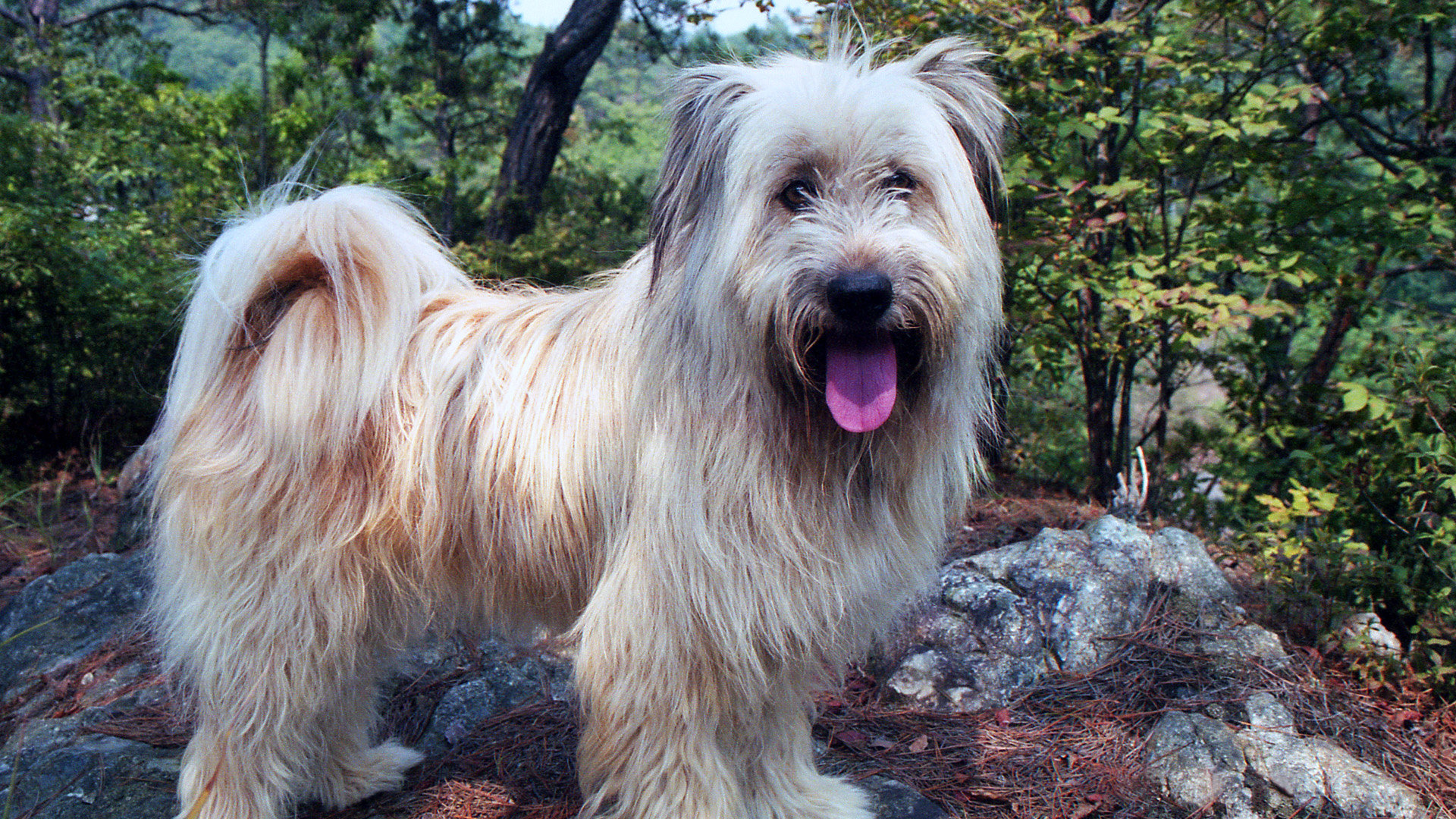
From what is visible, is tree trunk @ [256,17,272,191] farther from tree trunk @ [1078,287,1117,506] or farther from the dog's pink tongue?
the dog's pink tongue

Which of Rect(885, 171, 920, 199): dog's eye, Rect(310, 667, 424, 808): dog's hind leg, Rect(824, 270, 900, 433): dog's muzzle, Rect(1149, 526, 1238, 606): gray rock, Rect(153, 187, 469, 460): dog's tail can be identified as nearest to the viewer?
Rect(824, 270, 900, 433): dog's muzzle

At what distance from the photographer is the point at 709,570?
2.23 m

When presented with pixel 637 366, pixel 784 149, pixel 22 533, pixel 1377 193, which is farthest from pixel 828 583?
pixel 22 533

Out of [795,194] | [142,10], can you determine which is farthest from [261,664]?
[142,10]

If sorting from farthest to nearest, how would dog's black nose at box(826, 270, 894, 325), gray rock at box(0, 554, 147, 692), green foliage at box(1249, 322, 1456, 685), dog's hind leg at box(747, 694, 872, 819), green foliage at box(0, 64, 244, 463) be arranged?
green foliage at box(0, 64, 244, 463) → gray rock at box(0, 554, 147, 692) → green foliage at box(1249, 322, 1456, 685) → dog's hind leg at box(747, 694, 872, 819) → dog's black nose at box(826, 270, 894, 325)

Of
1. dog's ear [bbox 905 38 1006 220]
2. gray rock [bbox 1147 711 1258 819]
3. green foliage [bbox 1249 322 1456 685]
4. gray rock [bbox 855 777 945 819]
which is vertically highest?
dog's ear [bbox 905 38 1006 220]

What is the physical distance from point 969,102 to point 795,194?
23.0 inches

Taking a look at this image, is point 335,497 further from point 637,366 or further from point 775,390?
point 775,390

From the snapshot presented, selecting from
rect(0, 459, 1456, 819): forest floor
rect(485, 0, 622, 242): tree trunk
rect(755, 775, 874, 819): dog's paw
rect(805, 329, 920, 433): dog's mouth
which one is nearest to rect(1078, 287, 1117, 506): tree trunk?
rect(0, 459, 1456, 819): forest floor

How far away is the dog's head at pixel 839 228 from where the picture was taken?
1.95 metres

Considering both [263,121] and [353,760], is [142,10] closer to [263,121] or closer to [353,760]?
[263,121]

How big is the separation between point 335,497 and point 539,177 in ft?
18.3

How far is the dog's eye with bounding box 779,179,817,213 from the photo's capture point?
2.10 metres

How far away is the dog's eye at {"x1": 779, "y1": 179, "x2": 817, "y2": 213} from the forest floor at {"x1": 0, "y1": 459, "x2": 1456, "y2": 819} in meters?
1.98
